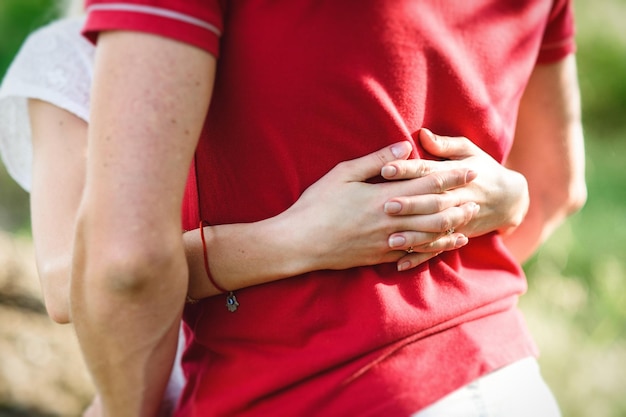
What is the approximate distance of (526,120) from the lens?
1.54 metres

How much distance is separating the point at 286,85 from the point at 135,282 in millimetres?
342

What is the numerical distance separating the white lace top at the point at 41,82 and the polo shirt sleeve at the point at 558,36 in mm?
915

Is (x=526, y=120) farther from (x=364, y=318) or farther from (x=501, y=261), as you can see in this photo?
(x=364, y=318)

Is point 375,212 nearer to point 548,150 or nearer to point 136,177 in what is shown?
point 136,177

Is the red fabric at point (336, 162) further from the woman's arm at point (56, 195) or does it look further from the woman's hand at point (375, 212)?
the woman's arm at point (56, 195)

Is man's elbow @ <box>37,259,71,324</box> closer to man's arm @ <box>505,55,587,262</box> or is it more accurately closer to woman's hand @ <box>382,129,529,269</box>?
woman's hand @ <box>382,129,529,269</box>

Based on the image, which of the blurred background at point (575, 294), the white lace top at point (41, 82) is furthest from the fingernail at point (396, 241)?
the blurred background at point (575, 294)

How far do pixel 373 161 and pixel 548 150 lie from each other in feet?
2.07

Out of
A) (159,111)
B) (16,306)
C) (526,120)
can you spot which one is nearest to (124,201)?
(159,111)

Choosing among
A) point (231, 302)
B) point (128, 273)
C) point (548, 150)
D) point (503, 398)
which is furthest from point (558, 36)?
point (128, 273)

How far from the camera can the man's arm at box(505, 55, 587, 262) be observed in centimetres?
149

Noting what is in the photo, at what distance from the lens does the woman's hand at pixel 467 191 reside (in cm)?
114

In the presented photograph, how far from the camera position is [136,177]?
0.94 meters

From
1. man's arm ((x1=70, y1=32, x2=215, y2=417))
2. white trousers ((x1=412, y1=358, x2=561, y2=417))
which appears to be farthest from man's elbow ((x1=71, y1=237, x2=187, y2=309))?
white trousers ((x1=412, y1=358, x2=561, y2=417))
